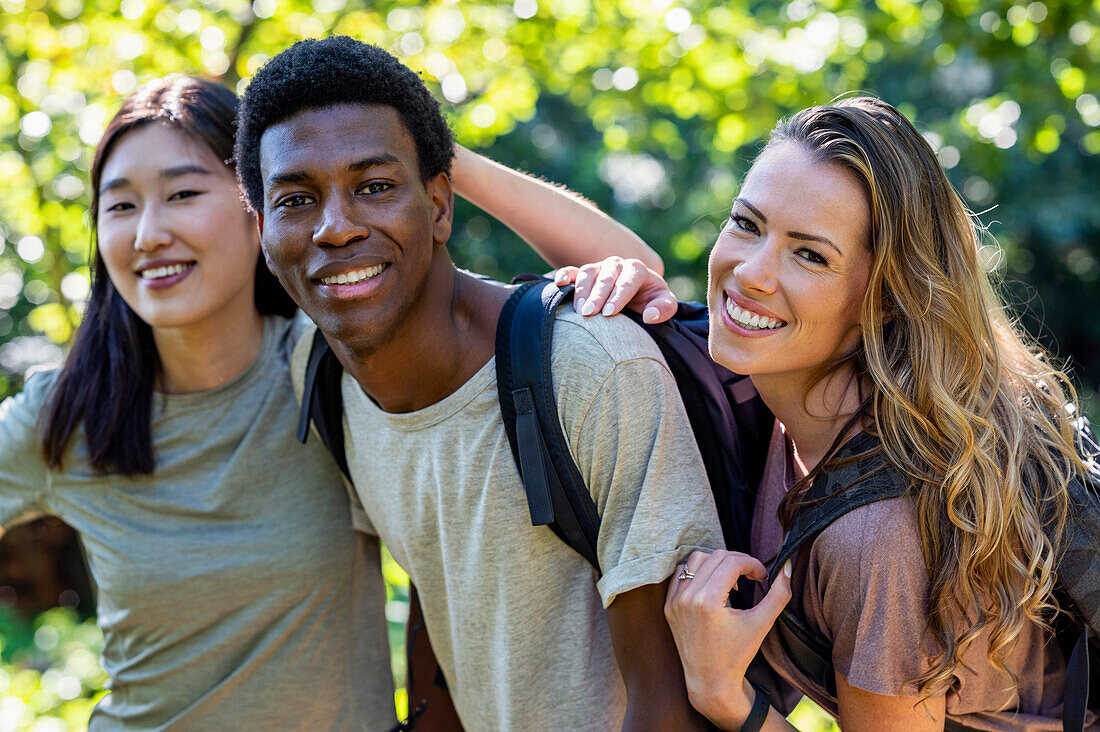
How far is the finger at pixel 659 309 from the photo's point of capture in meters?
2.09

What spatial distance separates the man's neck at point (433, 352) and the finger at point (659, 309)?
37 cm

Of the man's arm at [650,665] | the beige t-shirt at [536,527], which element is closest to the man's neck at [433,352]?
the beige t-shirt at [536,527]

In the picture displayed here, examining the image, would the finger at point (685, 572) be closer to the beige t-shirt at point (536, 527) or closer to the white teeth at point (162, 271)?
the beige t-shirt at point (536, 527)

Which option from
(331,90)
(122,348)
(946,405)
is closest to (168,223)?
(122,348)

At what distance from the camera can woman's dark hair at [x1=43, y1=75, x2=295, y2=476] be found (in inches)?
106

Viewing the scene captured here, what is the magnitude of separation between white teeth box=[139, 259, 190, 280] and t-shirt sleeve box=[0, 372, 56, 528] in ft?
1.69

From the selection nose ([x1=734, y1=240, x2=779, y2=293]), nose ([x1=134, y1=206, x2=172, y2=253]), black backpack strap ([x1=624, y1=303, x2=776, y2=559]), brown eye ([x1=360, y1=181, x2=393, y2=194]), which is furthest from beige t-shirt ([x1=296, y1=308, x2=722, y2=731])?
nose ([x1=134, y1=206, x2=172, y2=253])

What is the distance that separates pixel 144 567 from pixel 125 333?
0.71 meters

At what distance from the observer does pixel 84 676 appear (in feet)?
17.7

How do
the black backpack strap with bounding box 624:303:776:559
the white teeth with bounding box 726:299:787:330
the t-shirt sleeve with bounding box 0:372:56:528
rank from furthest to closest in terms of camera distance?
the t-shirt sleeve with bounding box 0:372:56:528, the black backpack strap with bounding box 624:303:776:559, the white teeth with bounding box 726:299:787:330

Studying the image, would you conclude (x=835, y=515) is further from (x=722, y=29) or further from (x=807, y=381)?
(x=722, y=29)

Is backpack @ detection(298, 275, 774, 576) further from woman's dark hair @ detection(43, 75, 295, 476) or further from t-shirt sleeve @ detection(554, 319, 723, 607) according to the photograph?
woman's dark hair @ detection(43, 75, 295, 476)

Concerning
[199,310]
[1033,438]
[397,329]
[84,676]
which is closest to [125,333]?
[199,310]

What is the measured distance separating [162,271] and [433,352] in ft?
3.22
